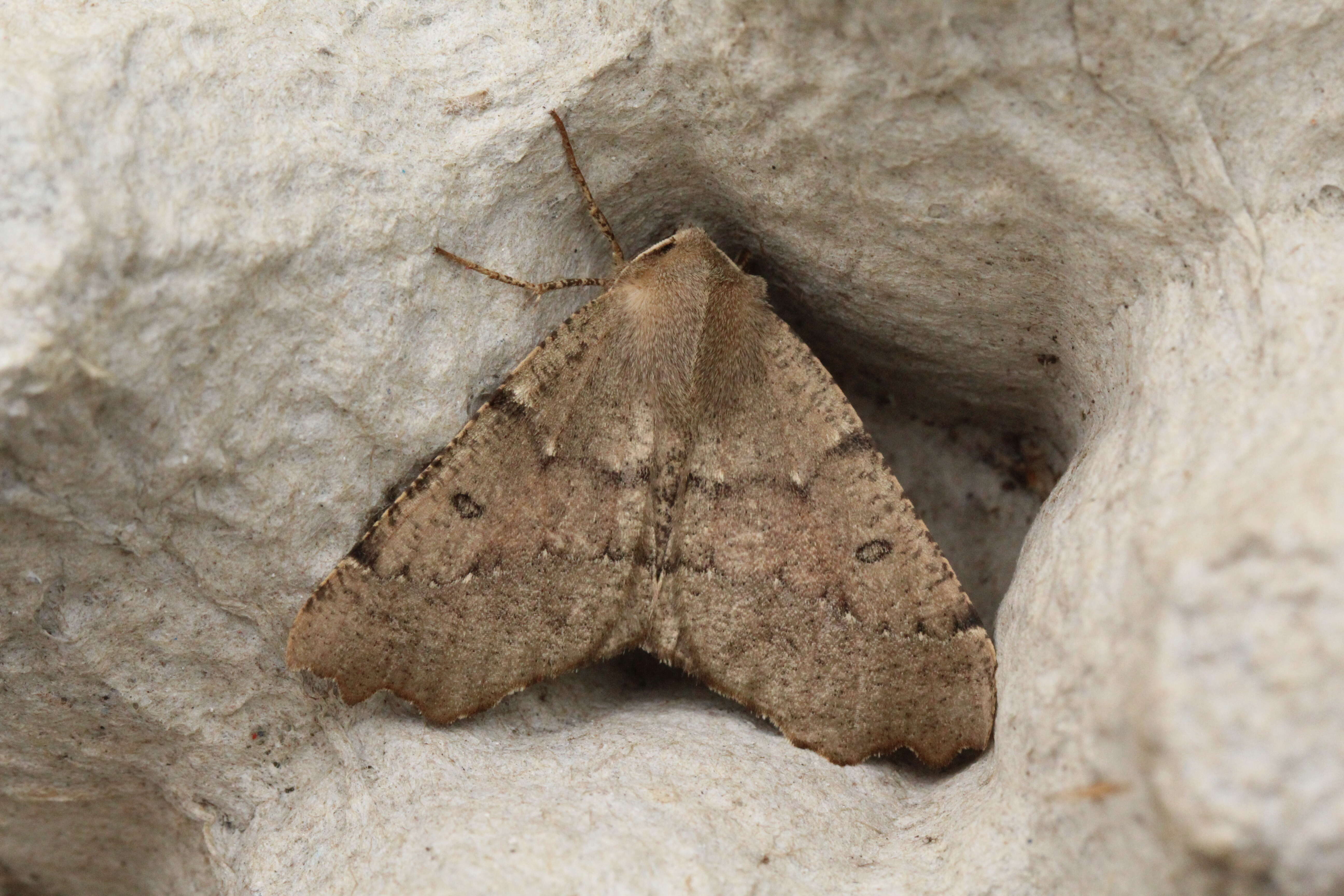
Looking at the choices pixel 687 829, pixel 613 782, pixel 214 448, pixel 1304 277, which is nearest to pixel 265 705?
pixel 214 448

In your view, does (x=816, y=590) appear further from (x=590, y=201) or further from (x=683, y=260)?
(x=590, y=201)

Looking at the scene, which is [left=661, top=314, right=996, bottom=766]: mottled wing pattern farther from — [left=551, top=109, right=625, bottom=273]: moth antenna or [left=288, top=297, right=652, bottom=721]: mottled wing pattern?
[left=551, top=109, right=625, bottom=273]: moth antenna

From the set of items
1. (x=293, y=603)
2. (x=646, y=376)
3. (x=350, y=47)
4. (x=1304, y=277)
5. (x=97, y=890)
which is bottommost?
(x=97, y=890)

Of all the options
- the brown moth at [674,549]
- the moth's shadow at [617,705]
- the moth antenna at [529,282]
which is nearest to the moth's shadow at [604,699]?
the moth's shadow at [617,705]

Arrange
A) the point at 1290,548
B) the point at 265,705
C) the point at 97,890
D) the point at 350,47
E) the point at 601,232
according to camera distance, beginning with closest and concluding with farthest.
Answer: the point at 1290,548
the point at 350,47
the point at 265,705
the point at 601,232
the point at 97,890

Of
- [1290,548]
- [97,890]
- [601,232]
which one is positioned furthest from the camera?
[97,890]

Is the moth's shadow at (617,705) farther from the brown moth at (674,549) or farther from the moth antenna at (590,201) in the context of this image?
the moth antenna at (590,201)

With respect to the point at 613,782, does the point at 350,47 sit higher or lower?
higher

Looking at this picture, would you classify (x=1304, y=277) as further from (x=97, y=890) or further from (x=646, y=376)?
(x=97, y=890)

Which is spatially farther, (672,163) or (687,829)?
(672,163)
